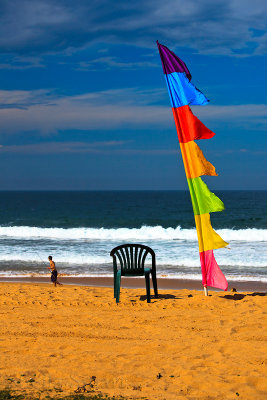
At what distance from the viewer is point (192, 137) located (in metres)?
8.04

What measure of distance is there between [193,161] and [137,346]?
380 cm

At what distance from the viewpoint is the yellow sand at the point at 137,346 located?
13.4 ft

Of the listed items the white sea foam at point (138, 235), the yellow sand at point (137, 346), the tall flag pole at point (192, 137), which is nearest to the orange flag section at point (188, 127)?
the tall flag pole at point (192, 137)

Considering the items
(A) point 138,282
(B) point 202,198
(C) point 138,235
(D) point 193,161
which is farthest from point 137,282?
(C) point 138,235

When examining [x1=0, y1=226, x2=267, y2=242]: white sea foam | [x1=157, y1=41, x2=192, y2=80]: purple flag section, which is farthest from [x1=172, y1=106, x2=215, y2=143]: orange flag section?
[x1=0, y1=226, x2=267, y2=242]: white sea foam

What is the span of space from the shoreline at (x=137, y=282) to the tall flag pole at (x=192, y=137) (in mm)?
2912

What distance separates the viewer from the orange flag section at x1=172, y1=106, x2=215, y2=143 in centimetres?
804

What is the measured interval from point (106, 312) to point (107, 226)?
32.7 m

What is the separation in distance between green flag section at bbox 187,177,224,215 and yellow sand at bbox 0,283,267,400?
165 cm

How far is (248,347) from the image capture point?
5316mm

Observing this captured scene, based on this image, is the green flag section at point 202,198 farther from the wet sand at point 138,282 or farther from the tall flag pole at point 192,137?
the wet sand at point 138,282

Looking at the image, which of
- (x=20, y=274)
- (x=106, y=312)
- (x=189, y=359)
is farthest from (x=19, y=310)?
(x=20, y=274)

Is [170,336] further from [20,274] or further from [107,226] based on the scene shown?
[107,226]

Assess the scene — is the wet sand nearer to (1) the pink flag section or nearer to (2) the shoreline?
(2) the shoreline
